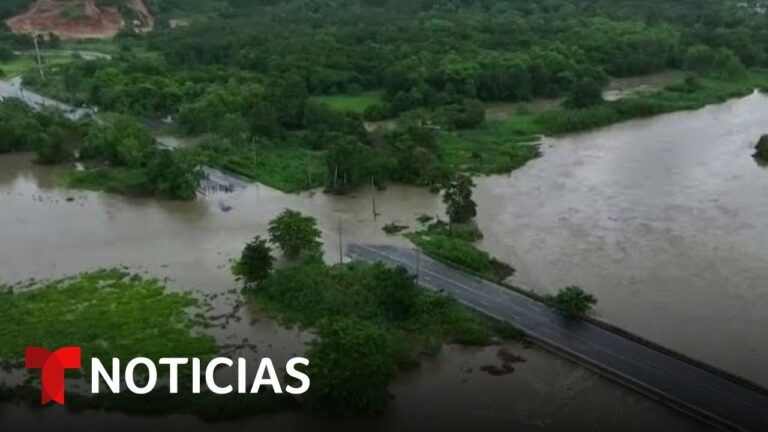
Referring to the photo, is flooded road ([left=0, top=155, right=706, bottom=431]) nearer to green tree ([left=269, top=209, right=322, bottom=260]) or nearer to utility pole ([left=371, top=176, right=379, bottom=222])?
utility pole ([left=371, top=176, right=379, bottom=222])

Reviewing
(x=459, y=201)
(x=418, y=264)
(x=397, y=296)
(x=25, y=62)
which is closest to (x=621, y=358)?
(x=397, y=296)

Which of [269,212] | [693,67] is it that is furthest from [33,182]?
[693,67]

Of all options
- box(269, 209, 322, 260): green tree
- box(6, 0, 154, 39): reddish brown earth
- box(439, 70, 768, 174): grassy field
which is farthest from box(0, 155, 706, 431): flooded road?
box(6, 0, 154, 39): reddish brown earth

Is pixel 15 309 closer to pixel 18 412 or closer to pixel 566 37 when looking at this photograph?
pixel 18 412

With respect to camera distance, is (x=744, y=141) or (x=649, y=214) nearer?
(x=649, y=214)

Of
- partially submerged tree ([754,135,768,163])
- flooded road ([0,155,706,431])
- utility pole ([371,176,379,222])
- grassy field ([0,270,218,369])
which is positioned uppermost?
partially submerged tree ([754,135,768,163])

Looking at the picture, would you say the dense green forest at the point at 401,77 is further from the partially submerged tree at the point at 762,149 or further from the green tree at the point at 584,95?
the partially submerged tree at the point at 762,149

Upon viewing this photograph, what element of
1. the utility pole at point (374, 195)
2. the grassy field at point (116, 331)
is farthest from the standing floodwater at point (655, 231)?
the grassy field at point (116, 331)
